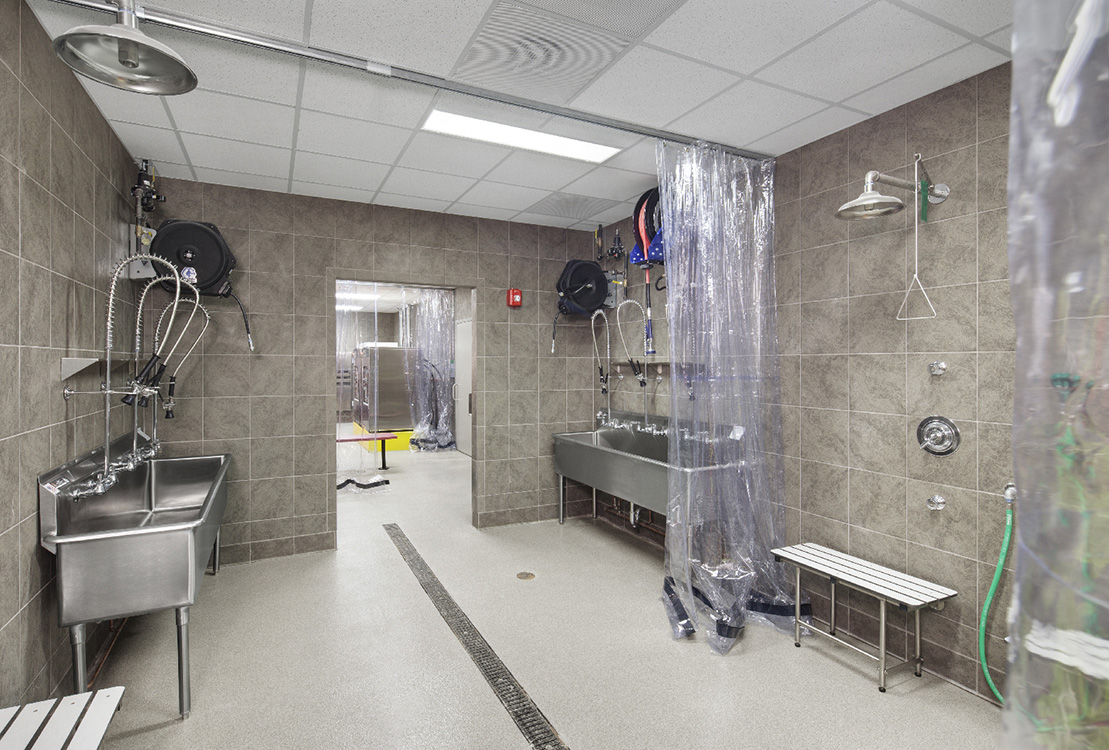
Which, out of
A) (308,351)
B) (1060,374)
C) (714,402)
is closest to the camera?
(1060,374)

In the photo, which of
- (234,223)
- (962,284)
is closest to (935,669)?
(962,284)

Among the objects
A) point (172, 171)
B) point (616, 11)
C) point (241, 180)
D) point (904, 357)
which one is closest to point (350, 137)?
point (241, 180)

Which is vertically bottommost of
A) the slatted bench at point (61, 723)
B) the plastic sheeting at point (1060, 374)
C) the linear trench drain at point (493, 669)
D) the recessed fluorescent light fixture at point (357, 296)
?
the linear trench drain at point (493, 669)

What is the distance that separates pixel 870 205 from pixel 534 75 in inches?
58.0

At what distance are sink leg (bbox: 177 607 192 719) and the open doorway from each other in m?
2.17

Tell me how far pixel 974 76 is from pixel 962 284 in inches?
33.1

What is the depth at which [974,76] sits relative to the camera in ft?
7.55

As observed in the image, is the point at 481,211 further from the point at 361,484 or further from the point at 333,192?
the point at 361,484

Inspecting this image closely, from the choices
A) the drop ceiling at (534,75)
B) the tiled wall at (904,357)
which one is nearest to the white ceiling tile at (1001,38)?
the drop ceiling at (534,75)

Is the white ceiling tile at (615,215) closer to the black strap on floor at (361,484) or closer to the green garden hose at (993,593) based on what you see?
the green garden hose at (993,593)

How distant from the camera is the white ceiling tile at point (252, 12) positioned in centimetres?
184

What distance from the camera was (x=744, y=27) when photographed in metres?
1.99

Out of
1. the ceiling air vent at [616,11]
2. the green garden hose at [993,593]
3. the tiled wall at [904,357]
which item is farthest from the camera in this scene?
the tiled wall at [904,357]

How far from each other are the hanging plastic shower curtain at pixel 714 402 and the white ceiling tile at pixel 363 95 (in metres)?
1.27
